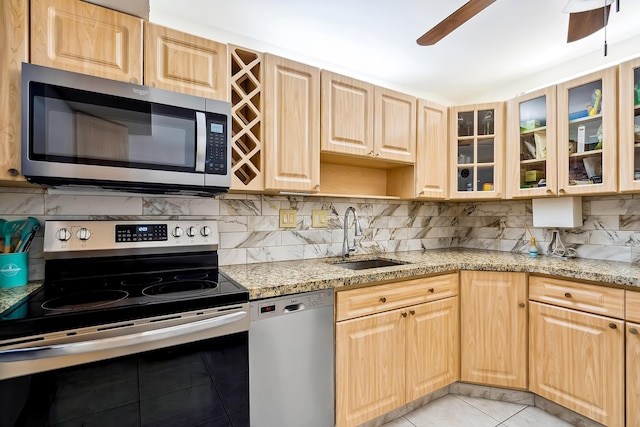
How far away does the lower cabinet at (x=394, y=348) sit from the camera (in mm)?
1567

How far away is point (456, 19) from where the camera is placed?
1.38 metres

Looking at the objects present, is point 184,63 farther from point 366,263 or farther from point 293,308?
point 366,263

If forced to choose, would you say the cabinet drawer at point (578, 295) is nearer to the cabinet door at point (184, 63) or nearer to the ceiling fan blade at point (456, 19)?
the ceiling fan blade at point (456, 19)

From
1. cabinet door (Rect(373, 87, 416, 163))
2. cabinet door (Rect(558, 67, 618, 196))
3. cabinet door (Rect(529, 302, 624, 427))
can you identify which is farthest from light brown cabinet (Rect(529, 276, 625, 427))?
cabinet door (Rect(373, 87, 416, 163))

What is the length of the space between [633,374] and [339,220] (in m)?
1.79

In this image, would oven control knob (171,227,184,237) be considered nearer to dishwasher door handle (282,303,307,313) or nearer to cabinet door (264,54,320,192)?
cabinet door (264,54,320,192)

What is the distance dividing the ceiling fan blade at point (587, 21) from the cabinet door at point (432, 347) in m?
1.64

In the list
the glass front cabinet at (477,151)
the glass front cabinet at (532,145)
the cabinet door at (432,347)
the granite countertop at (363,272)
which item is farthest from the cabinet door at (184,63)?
the glass front cabinet at (532,145)

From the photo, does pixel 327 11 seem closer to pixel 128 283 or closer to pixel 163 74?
pixel 163 74

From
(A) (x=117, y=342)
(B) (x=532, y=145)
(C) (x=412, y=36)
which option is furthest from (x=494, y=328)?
(A) (x=117, y=342)

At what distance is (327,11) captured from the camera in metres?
1.74

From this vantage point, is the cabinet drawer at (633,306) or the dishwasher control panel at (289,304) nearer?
the dishwasher control panel at (289,304)

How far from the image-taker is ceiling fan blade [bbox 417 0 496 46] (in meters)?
1.26

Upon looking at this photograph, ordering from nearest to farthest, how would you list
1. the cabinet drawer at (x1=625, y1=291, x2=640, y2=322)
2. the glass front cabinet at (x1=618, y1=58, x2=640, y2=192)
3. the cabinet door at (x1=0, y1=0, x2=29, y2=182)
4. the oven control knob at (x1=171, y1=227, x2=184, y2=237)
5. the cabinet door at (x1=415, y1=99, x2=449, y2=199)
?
the cabinet door at (x1=0, y1=0, x2=29, y2=182), the cabinet drawer at (x1=625, y1=291, x2=640, y2=322), the oven control knob at (x1=171, y1=227, x2=184, y2=237), the glass front cabinet at (x1=618, y1=58, x2=640, y2=192), the cabinet door at (x1=415, y1=99, x2=449, y2=199)
